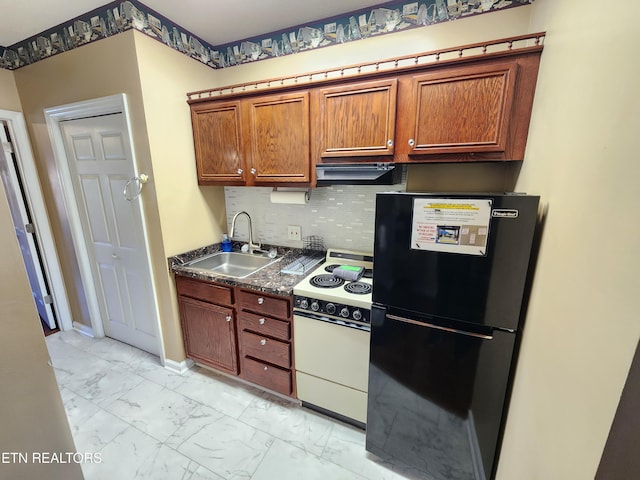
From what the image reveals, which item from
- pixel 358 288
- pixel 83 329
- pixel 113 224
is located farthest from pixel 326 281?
pixel 83 329

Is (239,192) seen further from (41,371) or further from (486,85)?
(486,85)

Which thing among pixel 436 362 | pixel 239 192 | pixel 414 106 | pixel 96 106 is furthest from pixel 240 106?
pixel 436 362

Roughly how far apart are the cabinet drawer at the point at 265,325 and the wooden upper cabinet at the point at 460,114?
131 centimetres

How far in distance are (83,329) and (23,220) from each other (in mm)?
1204

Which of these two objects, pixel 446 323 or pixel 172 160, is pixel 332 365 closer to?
pixel 446 323

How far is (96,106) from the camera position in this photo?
6.18 feet

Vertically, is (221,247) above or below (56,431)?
above

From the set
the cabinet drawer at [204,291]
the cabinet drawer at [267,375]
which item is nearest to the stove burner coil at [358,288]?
→ the cabinet drawer at [267,375]

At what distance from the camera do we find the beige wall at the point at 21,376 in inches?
33.0

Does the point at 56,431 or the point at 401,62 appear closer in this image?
the point at 56,431

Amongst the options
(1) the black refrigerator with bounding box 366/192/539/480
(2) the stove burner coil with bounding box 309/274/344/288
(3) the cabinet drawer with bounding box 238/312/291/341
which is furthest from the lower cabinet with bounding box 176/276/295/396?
(1) the black refrigerator with bounding box 366/192/539/480

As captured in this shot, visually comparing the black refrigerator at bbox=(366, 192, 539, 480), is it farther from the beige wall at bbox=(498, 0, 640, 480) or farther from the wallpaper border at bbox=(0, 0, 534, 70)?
the wallpaper border at bbox=(0, 0, 534, 70)

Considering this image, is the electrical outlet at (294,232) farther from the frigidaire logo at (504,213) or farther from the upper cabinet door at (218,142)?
the frigidaire logo at (504,213)

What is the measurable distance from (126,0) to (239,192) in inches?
54.8
